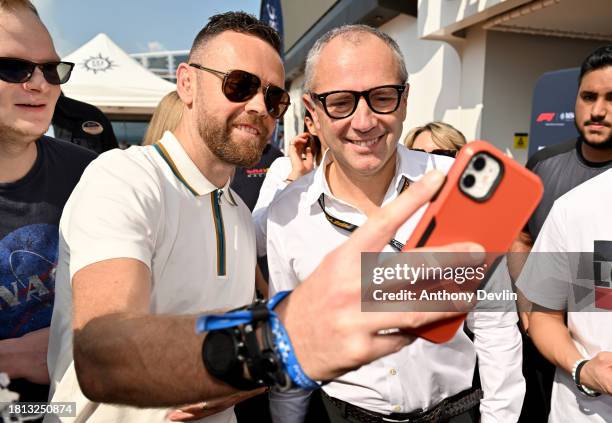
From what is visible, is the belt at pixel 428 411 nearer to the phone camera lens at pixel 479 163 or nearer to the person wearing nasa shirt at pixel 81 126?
the phone camera lens at pixel 479 163

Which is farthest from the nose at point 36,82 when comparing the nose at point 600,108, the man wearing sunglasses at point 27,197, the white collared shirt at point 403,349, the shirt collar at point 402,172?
the nose at point 600,108

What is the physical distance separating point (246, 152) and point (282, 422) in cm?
130

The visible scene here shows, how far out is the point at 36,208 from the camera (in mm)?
1683

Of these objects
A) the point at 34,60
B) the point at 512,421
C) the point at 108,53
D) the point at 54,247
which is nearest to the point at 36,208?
the point at 54,247

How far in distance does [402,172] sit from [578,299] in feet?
2.94

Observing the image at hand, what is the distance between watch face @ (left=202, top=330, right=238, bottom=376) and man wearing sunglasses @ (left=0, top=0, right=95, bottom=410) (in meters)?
1.13

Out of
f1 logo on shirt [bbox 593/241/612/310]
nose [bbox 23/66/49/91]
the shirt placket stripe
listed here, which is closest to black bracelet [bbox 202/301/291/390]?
the shirt placket stripe

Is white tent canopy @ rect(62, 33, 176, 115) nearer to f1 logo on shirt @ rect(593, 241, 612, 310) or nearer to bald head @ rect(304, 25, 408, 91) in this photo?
bald head @ rect(304, 25, 408, 91)

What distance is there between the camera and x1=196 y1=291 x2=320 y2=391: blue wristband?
78cm

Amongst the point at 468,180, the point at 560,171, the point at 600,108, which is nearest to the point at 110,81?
the point at 560,171

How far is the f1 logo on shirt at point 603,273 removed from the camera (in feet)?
5.22

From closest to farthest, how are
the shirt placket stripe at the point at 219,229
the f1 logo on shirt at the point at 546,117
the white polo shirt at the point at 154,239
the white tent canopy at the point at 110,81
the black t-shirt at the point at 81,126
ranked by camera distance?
the white polo shirt at the point at 154,239, the shirt placket stripe at the point at 219,229, the black t-shirt at the point at 81,126, the f1 logo on shirt at the point at 546,117, the white tent canopy at the point at 110,81

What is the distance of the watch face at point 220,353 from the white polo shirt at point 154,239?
1.42ft

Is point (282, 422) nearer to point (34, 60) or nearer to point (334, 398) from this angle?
point (334, 398)
